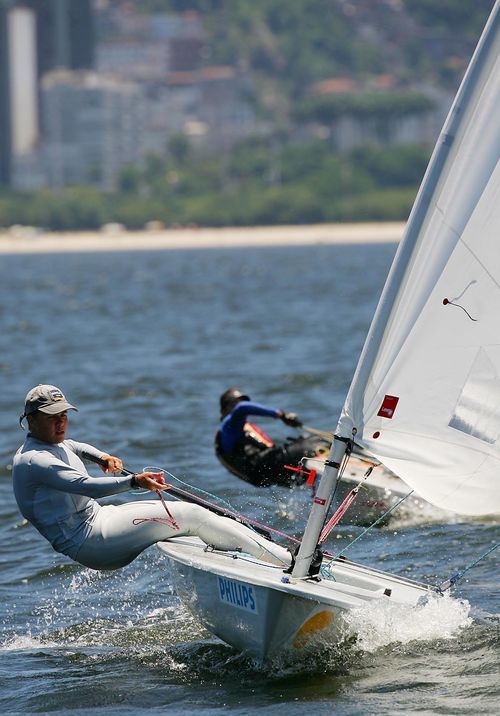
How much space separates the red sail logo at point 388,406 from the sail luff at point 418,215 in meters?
0.13

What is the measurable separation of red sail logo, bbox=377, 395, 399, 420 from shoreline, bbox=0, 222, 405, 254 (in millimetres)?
110775

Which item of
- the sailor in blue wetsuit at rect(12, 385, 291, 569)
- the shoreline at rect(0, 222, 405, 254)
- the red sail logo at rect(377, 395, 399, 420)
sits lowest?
the shoreline at rect(0, 222, 405, 254)

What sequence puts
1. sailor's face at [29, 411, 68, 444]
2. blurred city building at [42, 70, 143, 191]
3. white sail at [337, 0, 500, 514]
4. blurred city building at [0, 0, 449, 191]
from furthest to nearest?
blurred city building at [0, 0, 449, 191] → blurred city building at [42, 70, 143, 191] → sailor's face at [29, 411, 68, 444] → white sail at [337, 0, 500, 514]

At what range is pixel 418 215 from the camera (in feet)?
23.6

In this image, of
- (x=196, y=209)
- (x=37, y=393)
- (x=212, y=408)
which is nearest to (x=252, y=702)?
(x=37, y=393)

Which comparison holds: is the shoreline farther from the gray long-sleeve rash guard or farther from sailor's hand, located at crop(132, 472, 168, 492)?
sailor's hand, located at crop(132, 472, 168, 492)

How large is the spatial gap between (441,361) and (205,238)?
115968 mm

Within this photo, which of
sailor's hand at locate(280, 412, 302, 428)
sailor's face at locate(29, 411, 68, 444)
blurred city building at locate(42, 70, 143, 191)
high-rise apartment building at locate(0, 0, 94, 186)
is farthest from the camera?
high-rise apartment building at locate(0, 0, 94, 186)

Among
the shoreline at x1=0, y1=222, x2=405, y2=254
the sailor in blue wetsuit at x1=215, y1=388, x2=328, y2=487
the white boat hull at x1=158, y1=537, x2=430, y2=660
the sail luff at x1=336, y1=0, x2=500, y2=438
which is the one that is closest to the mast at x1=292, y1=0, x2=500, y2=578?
the sail luff at x1=336, y1=0, x2=500, y2=438

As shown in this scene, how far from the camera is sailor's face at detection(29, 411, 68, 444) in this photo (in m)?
7.58

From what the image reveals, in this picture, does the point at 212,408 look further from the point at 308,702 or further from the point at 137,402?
the point at 308,702

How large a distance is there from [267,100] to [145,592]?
17426cm

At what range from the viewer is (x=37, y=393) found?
750 cm

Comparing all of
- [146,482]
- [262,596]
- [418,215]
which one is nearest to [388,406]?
[418,215]
